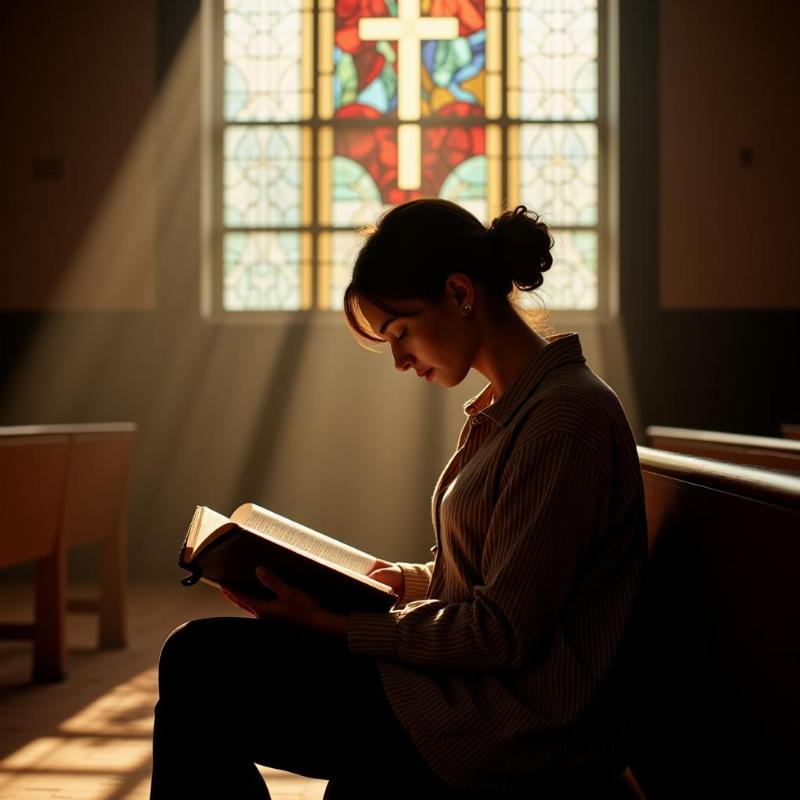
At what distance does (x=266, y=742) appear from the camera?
121 centimetres

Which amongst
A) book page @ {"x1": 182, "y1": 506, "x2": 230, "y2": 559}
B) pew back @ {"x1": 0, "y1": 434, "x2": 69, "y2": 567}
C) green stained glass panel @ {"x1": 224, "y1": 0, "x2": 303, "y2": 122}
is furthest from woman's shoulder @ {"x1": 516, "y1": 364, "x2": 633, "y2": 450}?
green stained glass panel @ {"x1": 224, "y1": 0, "x2": 303, "y2": 122}

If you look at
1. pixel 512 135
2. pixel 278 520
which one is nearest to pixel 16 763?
→ pixel 278 520

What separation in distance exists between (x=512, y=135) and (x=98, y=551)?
3533mm

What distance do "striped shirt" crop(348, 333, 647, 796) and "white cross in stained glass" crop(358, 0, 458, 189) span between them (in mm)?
4920

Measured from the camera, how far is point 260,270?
610 cm

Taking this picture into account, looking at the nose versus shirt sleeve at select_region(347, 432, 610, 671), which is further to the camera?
the nose

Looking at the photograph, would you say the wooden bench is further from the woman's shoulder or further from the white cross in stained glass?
the white cross in stained glass

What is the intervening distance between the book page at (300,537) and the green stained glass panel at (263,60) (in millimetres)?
4828

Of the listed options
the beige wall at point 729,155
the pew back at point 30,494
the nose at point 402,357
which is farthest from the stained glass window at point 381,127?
the nose at point 402,357

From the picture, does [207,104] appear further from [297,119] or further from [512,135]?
[512,135]

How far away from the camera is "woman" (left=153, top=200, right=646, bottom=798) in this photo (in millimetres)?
1163

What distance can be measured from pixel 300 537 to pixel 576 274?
4.59 m

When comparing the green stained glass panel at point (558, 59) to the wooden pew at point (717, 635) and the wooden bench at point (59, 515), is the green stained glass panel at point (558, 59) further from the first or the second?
the wooden pew at point (717, 635)

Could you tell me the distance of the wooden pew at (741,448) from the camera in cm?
211
